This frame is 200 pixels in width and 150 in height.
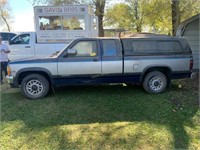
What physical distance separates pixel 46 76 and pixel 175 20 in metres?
9.15

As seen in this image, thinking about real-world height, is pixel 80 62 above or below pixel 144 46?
below

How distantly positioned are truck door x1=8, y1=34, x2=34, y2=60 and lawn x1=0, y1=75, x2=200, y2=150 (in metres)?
4.45

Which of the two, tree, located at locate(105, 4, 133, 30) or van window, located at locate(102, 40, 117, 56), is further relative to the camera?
tree, located at locate(105, 4, 133, 30)

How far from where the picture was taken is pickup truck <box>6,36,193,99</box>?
7051mm

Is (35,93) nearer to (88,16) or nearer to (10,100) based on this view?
(10,100)

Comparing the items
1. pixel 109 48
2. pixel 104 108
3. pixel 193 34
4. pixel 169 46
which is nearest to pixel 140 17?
pixel 193 34

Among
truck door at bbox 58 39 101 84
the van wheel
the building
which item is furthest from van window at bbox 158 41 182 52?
the building

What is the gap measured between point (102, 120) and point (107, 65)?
6.49 feet

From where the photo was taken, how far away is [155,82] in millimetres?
7613

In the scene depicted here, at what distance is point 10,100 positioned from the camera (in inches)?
282

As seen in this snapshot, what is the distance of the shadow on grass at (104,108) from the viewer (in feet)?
18.3

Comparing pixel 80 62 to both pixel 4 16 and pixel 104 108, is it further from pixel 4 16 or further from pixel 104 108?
pixel 4 16

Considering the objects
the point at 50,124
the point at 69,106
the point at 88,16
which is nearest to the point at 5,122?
the point at 50,124

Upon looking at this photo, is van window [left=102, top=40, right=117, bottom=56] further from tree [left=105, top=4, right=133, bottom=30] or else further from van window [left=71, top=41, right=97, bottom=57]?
tree [left=105, top=4, right=133, bottom=30]
